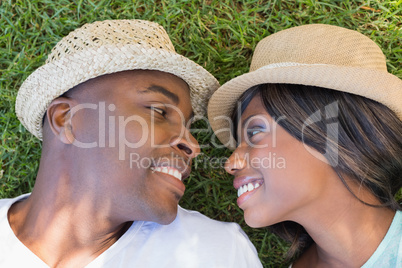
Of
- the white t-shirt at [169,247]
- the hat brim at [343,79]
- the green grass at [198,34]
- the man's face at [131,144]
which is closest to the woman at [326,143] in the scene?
the hat brim at [343,79]

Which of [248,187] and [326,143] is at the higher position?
[326,143]


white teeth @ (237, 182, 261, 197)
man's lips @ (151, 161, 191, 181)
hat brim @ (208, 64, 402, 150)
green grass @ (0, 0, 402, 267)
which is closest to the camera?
hat brim @ (208, 64, 402, 150)

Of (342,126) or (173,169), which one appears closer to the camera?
(342,126)

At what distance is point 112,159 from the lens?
2391mm

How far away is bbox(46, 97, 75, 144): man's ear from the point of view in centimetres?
249

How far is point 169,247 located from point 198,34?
5.64ft

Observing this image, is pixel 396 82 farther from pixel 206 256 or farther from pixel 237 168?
pixel 206 256

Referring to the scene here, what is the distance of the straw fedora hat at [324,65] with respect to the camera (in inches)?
88.6

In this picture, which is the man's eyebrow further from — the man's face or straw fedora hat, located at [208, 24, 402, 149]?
straw fedora hat, located at [208, 24, 402, 149]

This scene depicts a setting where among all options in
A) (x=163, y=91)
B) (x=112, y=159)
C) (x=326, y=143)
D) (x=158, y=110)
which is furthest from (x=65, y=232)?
(x=326, y=143)

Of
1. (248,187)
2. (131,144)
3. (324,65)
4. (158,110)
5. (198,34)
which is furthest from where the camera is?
(198,34)

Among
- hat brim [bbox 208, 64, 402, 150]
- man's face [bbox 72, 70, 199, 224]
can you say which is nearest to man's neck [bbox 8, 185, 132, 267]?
man's face [bbox 72, 70, 199, 224]

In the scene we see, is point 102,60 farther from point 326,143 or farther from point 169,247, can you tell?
point 326,143

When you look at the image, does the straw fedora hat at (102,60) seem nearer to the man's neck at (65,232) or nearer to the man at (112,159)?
the man at (112,159)
